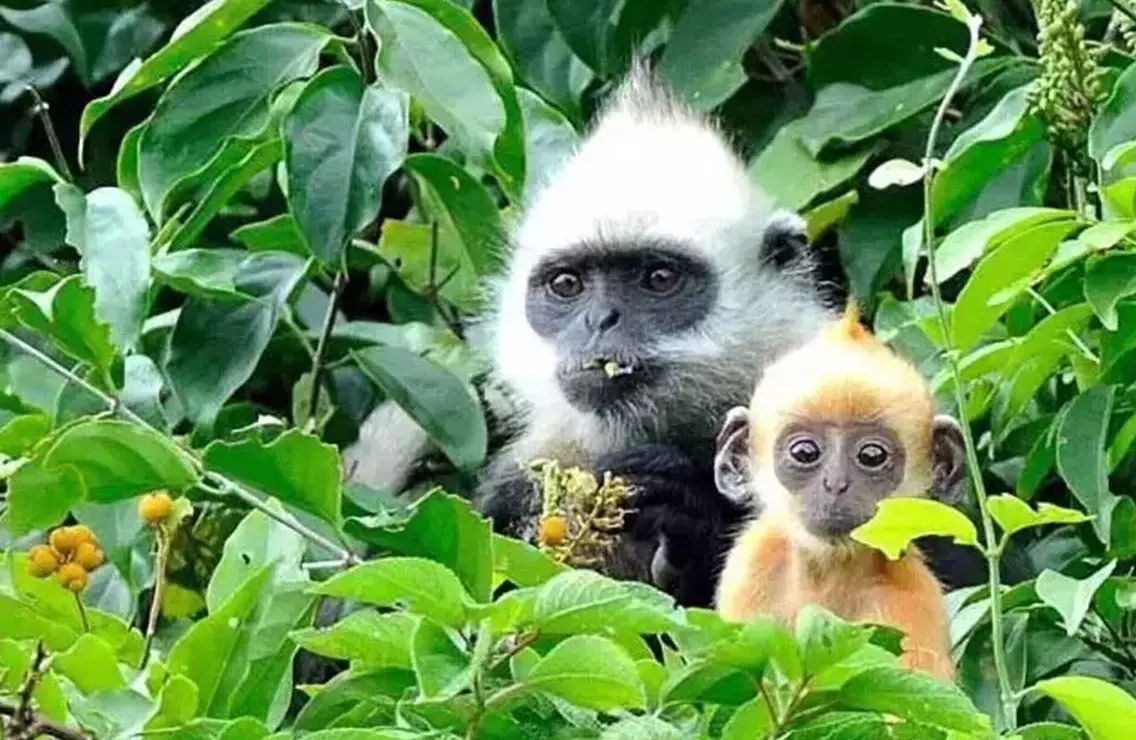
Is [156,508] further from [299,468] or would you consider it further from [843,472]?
[843,472]

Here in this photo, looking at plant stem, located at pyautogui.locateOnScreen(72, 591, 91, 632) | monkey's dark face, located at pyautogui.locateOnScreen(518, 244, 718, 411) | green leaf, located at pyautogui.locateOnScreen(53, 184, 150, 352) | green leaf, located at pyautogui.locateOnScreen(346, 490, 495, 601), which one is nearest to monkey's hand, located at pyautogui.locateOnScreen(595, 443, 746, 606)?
monkey's dark face, located at pyautogui.locateOnScreen(518, 244, 718, 411)

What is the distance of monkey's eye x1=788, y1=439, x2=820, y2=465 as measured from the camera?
8.77ft

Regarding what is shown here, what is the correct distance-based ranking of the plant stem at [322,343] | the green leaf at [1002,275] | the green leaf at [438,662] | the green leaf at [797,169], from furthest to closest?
the green leaf at [797,169]
the plant stem at [322,343]
the green leaf at [1002,275]
the green leaf at [438,662]

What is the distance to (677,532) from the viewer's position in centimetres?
340

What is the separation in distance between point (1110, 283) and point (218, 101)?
976 millimetres

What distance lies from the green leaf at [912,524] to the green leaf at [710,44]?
5.66 ft

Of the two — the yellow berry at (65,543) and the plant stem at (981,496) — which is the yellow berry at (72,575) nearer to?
the yellow berry at (65,543)

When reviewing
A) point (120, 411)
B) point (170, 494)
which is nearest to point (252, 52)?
point (120, 411)

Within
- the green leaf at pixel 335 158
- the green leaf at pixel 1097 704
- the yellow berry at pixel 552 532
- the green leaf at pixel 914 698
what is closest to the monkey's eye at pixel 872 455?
the yellow berry at pixel 552 532

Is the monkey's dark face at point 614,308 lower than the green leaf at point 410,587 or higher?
lower

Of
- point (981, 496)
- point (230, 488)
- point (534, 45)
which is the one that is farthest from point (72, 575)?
point (534, 45)

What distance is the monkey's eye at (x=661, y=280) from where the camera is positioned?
12.4ft

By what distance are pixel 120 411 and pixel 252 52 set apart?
656 millimetres

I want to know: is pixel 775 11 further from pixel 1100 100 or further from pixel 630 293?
pixel 1100 100
